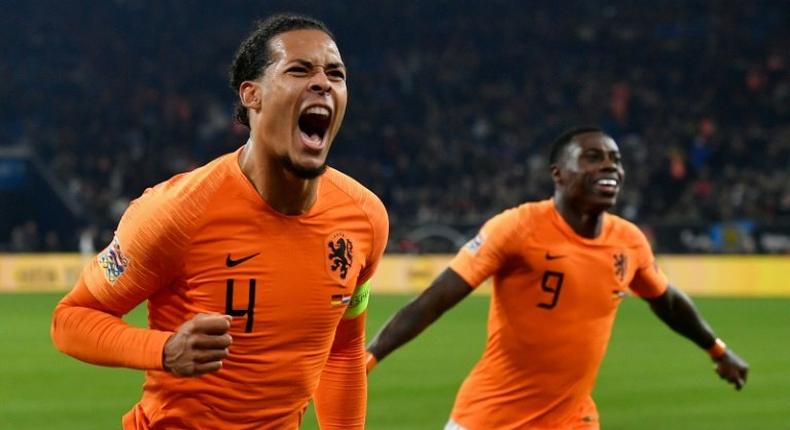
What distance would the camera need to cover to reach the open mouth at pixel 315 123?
3.50 meters

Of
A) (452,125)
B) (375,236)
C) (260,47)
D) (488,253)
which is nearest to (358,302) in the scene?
(375,236)

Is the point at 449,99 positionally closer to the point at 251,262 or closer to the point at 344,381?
the point at 344,381

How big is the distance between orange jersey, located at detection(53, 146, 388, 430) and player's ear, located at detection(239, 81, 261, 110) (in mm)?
187

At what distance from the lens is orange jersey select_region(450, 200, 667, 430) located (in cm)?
556

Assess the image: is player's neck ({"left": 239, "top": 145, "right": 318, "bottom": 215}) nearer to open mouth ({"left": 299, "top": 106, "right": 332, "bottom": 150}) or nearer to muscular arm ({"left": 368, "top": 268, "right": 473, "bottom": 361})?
open mouth ({"left": 299, "top": 106, "right": 332, "bottom": 150})

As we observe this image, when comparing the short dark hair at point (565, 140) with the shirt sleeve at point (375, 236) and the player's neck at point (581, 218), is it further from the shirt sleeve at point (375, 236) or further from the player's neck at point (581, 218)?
the shirt sleeve at point (375, 236)

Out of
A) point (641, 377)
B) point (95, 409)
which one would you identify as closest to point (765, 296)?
point (641, 377)

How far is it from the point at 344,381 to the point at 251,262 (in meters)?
0.73

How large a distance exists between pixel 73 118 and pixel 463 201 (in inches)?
420

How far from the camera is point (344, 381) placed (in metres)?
4.17

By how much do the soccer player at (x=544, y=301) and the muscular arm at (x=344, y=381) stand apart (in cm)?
109

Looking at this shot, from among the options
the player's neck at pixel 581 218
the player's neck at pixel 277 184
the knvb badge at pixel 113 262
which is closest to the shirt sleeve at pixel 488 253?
the player's neck at pixel 581 218

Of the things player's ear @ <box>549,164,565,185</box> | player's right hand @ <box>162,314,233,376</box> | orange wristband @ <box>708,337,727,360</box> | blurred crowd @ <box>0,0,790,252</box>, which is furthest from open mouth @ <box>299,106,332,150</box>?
blurred crowd @ <box>0,0,790,252</box>

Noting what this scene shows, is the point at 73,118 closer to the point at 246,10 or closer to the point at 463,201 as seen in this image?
the point at 246,10
